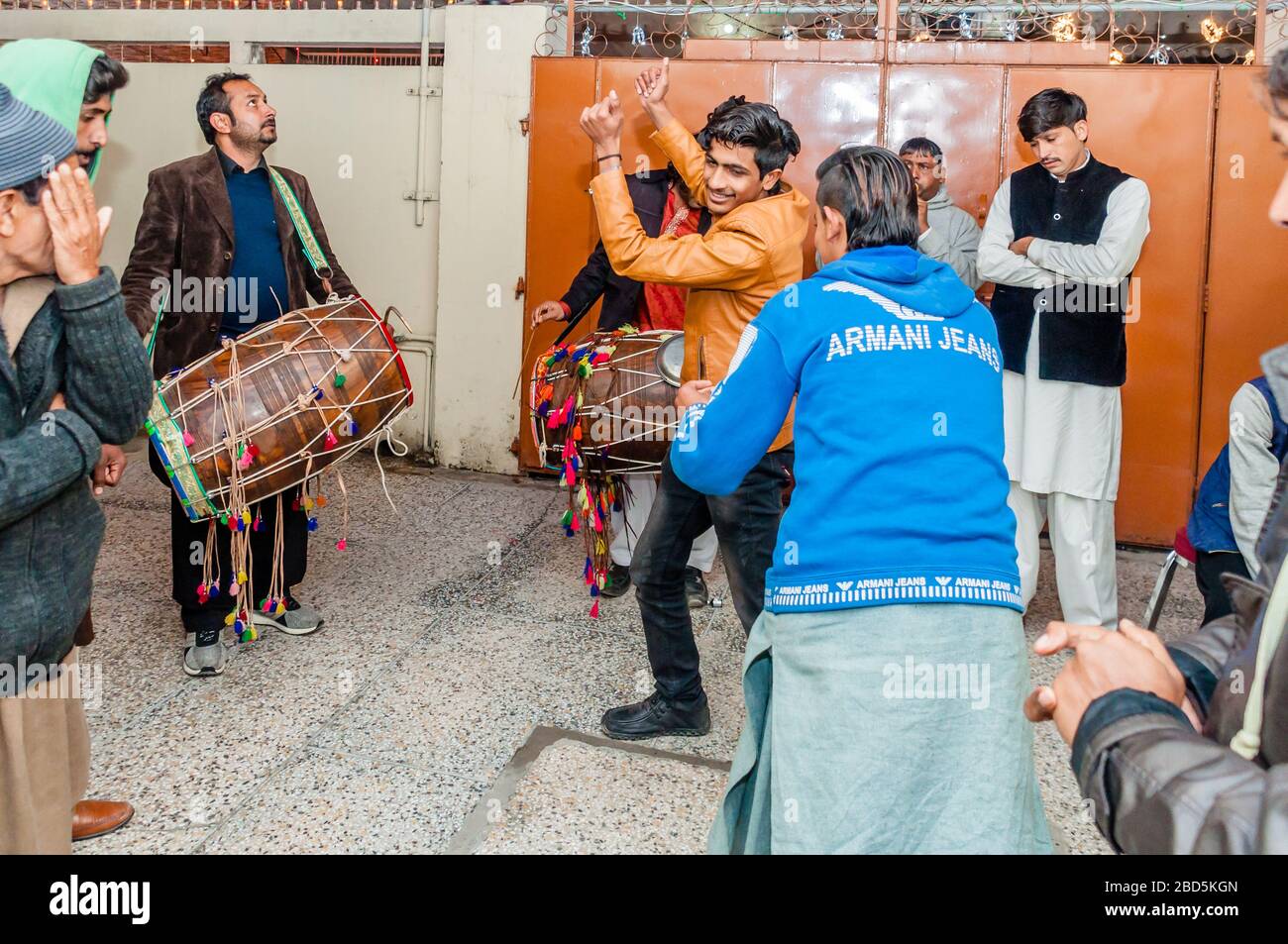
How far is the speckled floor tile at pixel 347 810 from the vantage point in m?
2.66

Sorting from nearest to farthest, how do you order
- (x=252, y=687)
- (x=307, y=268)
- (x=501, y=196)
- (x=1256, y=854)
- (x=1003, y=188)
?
(x=1256, y=854)
(x=252, y=687)
(x=307, y=268)
(x=1003, y=188)
(x=501, y=196)

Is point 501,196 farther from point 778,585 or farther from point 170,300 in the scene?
point 778,585

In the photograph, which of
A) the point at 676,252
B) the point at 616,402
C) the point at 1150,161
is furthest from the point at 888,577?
the point at 1150,161

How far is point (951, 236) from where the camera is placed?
4.79 meters

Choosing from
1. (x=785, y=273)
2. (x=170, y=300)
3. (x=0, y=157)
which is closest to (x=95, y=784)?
(x=170, y=300)

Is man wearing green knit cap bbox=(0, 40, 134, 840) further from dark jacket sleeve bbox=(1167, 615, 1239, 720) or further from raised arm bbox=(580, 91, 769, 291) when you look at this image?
dark jacket sleeve bbox=(1167, 615, 1239, 720)

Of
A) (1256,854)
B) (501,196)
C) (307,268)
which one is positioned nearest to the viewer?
(1256,854)

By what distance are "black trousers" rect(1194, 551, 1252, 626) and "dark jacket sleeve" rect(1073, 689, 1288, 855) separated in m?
2.26

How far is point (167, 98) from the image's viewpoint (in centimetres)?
684

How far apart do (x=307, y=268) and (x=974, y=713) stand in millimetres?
3105

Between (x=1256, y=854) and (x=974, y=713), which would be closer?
(x=1256, y=854)

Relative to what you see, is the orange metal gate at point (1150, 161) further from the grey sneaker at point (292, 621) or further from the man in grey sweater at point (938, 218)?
the grey sneaker at point (292, 621)

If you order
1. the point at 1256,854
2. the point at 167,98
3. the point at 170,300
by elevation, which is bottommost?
the point at 1256,854

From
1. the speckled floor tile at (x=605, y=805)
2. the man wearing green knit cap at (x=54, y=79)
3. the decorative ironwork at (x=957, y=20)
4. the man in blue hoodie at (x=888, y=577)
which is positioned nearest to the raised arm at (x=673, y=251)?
the man in blue hoodie at (x=888, y=577)
